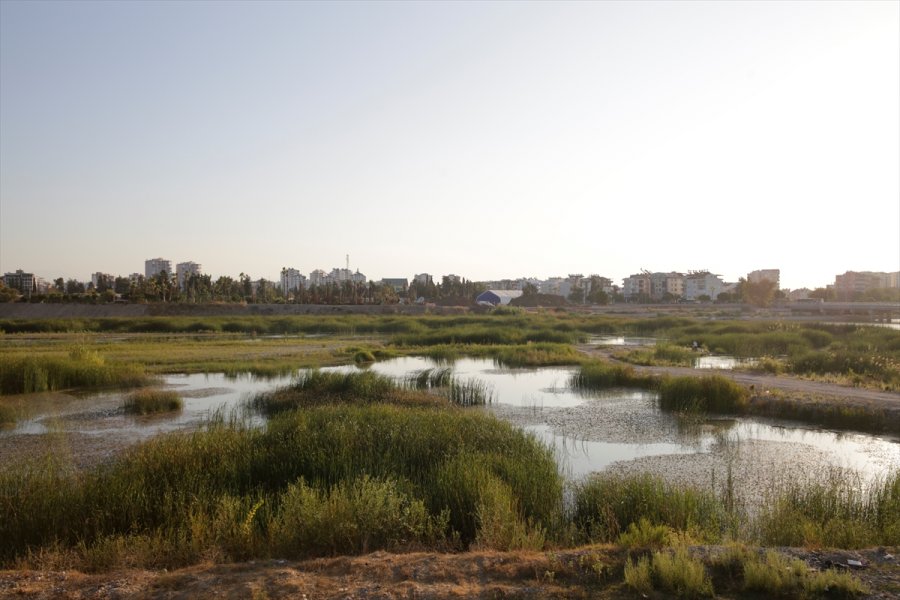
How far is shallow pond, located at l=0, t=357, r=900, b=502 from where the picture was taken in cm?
1252

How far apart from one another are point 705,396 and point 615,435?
5.54 metres

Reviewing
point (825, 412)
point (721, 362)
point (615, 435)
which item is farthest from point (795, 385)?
point (721, 362)

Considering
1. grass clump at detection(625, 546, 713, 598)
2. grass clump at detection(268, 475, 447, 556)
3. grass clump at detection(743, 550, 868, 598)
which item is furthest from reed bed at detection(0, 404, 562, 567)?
grass clump at detection(743, 550, 868, 598)

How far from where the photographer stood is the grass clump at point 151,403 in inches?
731

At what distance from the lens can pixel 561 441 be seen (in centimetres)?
1501

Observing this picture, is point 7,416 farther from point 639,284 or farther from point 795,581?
point 639,284

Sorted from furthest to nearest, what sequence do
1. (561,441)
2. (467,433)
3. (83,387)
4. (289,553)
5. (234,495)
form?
(83,387)
(561,441)
(467,433)
(234,495)
(289,553)

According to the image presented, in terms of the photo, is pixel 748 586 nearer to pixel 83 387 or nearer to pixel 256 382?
pixel 256 382

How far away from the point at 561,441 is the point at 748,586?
8.89 meters

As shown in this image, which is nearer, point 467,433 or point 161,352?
point 467,433

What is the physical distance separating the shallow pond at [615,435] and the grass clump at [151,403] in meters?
0.37

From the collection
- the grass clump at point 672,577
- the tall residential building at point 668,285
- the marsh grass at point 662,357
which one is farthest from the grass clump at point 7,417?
the tall residential building at point 668,285

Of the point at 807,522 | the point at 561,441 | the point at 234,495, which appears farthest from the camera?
the point at 561,441

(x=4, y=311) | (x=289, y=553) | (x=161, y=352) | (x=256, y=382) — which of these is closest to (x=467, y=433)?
(x=289, y=553)
